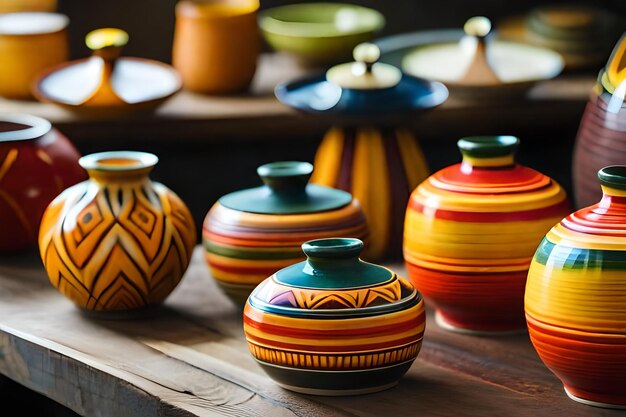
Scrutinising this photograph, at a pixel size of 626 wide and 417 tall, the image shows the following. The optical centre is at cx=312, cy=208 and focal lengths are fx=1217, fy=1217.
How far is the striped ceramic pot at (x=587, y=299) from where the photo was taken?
0.85 metres

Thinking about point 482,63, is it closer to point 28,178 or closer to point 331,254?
point 28,178

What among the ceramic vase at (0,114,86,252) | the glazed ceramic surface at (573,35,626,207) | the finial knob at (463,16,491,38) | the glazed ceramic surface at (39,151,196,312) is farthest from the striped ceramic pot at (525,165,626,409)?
the finial knob at (463,16,491,38)

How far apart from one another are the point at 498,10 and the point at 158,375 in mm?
1337

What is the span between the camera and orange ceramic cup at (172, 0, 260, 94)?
5.77 ft

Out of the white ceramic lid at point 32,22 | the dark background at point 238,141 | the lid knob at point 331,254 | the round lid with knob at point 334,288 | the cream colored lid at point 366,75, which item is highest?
the cream colored lid at point 366,75

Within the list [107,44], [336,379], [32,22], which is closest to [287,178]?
[336,379]

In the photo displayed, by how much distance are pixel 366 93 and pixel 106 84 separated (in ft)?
1.59

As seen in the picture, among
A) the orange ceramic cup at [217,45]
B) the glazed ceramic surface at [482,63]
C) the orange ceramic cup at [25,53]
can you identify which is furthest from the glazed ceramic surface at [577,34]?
the orange ceramic cup at [25,53]

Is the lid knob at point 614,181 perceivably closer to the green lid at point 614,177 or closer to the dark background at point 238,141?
the green lid at point 614,177

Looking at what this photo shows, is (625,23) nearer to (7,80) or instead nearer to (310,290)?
(7,80)

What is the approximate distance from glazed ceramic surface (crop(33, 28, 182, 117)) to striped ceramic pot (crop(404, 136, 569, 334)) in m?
0.68

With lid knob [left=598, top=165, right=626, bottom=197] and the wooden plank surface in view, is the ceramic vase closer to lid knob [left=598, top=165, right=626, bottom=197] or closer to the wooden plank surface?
the wooden plank surface

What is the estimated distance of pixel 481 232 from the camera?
1.03 meters

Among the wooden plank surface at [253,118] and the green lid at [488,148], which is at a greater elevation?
the green lid at [488,148]
